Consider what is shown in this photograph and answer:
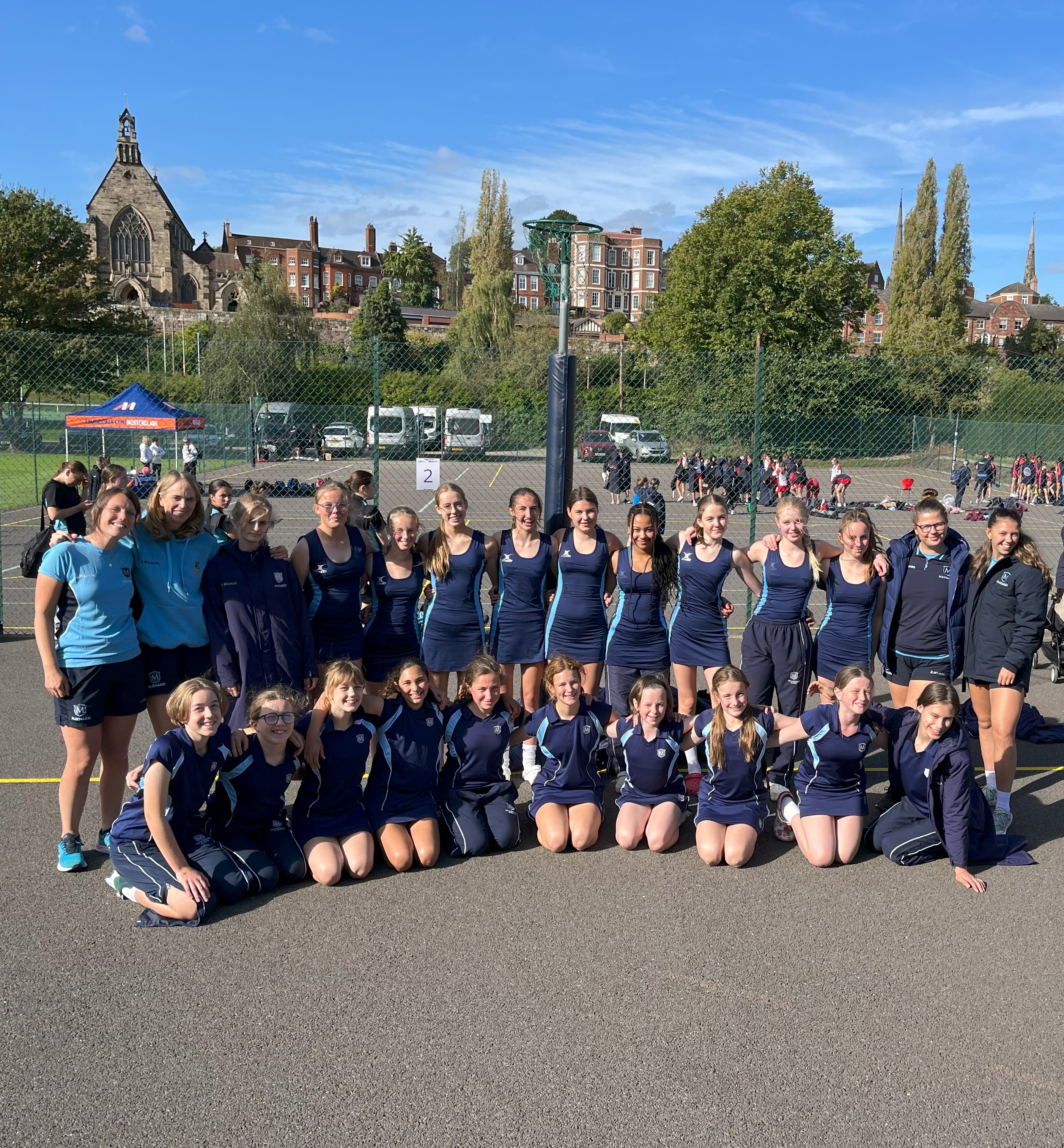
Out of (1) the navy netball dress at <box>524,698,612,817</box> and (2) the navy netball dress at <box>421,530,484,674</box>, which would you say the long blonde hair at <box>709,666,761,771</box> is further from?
(2) the navy netball dress at <box>421,530,484,674</box>

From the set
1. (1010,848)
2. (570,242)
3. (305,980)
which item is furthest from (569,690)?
(570,242)

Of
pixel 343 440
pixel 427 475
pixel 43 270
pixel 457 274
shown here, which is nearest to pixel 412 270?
pixel 457 274

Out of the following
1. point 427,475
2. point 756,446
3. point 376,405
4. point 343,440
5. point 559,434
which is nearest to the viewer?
point 559,434

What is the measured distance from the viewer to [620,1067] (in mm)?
3254

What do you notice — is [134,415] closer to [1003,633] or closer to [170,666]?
[170,666]

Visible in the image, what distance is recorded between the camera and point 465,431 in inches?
680

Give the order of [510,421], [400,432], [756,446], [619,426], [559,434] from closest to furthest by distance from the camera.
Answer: [559,434]
[756,446]
[510,421]
[400,432]
[619,426]

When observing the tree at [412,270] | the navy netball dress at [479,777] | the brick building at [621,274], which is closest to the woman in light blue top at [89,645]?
the navy netball dress at [479,777]

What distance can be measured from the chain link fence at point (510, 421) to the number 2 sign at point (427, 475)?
6 centimetres

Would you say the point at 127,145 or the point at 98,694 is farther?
the point at 127,145

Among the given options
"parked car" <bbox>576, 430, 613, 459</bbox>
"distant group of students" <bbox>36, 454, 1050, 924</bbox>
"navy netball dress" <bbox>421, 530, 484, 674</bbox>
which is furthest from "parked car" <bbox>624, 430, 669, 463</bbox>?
"navy netball dress" <bbox>421, 530, 484, 674</bbox>

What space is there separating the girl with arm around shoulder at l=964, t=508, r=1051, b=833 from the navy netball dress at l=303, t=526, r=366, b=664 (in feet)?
11.0

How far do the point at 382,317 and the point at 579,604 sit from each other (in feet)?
209

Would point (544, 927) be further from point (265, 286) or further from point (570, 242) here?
point (265, 286)
